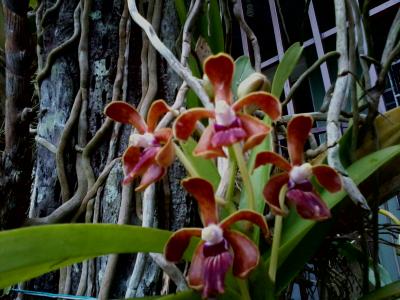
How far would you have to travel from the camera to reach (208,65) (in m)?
0.37

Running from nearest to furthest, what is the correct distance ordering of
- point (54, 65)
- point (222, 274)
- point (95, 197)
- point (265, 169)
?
1. point (222, 274)
2. point (265, 169)
3. point (95, 197)
4. point (54, 65)

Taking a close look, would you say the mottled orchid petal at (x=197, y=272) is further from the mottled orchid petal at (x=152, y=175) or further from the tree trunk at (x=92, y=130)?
the tree trunk at (x=92, y=130)

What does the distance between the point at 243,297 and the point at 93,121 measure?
0.55m

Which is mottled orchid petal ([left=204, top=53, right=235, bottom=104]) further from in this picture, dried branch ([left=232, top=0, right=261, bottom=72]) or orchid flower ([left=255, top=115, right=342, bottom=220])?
dried branch ([left=232, top=0, right=261, bottom=72])

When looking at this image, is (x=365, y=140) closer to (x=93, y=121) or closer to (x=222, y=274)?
(x=222, y=274)

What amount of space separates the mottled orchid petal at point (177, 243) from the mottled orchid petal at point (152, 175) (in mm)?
69

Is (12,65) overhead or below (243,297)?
overhead

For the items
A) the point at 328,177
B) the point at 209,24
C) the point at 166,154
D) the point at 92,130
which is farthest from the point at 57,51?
the point at 328,177

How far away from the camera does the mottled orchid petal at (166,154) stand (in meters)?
0.38

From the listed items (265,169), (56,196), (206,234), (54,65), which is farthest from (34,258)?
(54,65)

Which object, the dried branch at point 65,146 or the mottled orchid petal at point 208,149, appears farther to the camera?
the dried branch at point 65,146

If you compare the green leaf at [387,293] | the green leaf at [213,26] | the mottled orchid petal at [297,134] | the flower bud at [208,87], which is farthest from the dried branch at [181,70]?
the green leaf at [387,293]

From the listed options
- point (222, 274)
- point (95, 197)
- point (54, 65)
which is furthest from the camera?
point (54, 65)

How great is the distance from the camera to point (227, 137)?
0.33 meters
